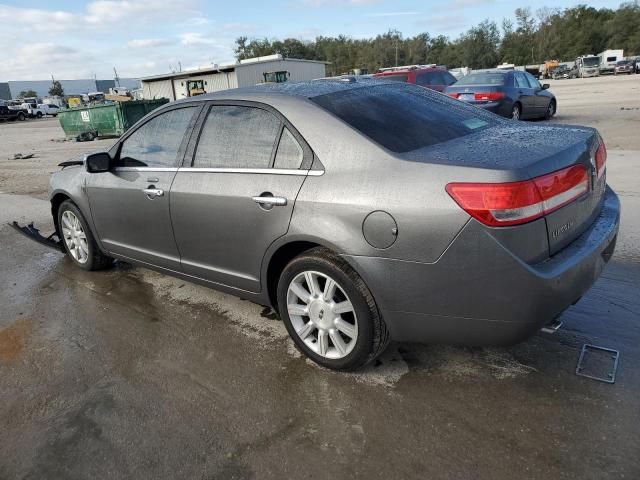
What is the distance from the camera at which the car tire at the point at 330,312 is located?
279cm

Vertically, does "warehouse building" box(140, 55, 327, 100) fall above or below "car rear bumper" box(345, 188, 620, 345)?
above

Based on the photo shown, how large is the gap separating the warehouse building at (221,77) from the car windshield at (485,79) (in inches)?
1181

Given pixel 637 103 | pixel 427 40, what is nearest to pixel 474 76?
pixel 637 103

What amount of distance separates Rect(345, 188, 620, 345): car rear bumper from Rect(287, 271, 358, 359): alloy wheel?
0.27m

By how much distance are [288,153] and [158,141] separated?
4.65 feet

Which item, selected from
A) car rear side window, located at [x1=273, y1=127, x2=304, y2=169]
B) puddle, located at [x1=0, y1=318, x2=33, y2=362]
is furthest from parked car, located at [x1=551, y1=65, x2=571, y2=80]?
puddle, located at [x1=0, y1=318, x2=33, y2=362]

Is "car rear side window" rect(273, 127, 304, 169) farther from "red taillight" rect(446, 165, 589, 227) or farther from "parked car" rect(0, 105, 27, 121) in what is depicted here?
"parked car" rect(0, 105, 27, 121)

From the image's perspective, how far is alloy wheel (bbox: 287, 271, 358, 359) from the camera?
2.92 m

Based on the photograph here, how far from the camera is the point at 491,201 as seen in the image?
91.0 inches

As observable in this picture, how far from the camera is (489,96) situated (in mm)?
12289

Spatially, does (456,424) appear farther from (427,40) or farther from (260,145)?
(427,40)

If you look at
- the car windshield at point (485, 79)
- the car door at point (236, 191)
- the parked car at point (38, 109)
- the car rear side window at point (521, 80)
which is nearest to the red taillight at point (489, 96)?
the car windshield at point (485, 79)

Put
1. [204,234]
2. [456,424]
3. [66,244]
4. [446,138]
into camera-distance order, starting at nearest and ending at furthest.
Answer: [456,424] → [446,138] → [204,234] → [66,244]

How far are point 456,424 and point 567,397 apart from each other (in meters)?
0.63
